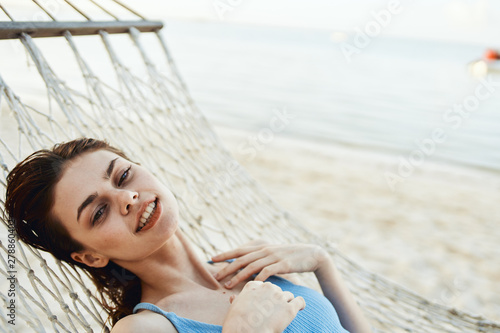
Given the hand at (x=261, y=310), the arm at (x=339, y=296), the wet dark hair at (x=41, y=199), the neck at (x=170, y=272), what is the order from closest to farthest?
the hand at (x=261, y=310)
the wet dark hair at (x=41, y=199)
the neck at (x=170, y=272)
the arm at (x=339, y=296)

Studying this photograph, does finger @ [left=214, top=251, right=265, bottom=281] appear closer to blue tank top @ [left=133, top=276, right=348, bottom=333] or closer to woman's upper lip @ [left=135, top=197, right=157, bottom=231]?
blue tank top @ [left=133, top=276, right=348, bottom=333]

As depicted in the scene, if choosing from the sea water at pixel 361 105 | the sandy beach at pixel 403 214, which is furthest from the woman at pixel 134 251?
the sea water at pixel 361 105

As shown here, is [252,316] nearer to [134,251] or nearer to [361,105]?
[134,251]

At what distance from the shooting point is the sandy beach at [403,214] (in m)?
2.81

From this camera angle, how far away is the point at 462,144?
6891 millimetres

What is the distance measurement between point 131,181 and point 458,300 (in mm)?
2309

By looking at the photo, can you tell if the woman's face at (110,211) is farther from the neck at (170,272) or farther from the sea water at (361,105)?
the sea water at (361,105)

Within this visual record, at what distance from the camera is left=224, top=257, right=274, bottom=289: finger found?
45.9 inches

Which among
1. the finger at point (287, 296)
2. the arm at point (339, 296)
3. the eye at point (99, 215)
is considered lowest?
the arm at point (339, 296)

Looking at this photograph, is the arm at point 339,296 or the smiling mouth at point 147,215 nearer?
the smiling mouth at point 147,215

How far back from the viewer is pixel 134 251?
992 mm

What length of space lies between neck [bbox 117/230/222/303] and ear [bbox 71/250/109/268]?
2.2 inches

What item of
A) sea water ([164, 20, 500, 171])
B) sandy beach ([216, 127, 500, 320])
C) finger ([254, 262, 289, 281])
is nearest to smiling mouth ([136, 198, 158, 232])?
finger ([254, 262, 289, 281])

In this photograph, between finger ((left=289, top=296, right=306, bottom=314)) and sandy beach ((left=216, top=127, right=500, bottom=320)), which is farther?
sandy beach ((left=216, top=127, right=500, bottom=320))
